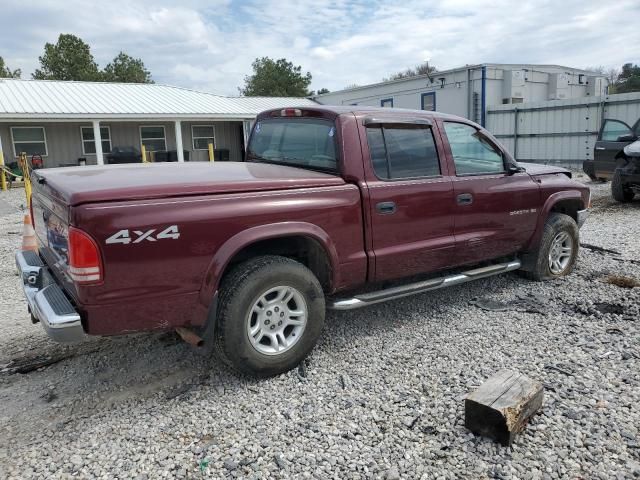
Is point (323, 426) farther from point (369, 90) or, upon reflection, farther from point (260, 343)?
point (369, 90)

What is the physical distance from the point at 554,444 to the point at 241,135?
2451cm

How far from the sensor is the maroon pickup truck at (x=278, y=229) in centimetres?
289

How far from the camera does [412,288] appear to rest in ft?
13.6

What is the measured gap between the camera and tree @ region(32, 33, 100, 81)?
42.0 metres

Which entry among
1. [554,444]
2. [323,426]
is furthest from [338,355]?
[554,444]

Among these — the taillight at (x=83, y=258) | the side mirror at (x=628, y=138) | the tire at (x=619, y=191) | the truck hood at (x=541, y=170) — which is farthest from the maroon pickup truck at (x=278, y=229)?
the side mirror at (x=628, y=138)

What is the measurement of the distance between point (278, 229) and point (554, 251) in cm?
356

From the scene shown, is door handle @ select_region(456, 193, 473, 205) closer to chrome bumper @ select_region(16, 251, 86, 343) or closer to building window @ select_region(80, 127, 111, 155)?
chrome bumper @ select_region(16, 251, 86, 343)

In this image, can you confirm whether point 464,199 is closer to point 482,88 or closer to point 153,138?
point 482,88

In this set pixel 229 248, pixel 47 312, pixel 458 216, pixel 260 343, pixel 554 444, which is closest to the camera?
pixel 554 444

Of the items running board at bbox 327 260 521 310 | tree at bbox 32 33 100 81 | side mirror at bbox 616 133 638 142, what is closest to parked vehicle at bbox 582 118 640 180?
side mirror at bbox 616 133 638 142

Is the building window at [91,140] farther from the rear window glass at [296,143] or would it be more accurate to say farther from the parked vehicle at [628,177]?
the rear window glass at [296,143]

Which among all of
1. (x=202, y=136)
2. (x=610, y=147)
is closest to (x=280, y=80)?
(x=202, y=136)

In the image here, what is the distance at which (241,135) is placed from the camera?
25.9m
